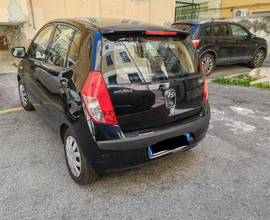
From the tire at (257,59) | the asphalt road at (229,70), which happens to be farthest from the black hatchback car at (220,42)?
the asphalt road at (229,70)

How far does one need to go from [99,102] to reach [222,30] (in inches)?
257

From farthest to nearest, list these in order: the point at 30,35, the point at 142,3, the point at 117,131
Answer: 1. the point at 142,3
2. the point at 30,35
3. the point at 117,131

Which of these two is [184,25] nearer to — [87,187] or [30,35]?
[30,35]


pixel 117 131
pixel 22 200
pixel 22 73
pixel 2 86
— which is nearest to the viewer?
pixel 117 131

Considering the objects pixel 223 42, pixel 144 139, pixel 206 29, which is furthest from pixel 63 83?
pixel 223 42

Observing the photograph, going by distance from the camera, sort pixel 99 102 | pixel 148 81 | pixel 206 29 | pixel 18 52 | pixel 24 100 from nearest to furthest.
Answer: pixel 99 102
pixel 148 81
pixel 18 52
pixel 24 100
pixel 206 29

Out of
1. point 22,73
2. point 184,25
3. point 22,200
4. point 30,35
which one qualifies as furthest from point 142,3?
point 22,200

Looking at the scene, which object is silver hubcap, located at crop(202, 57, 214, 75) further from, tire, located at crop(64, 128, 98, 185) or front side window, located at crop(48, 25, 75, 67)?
tire, located at crop(64, 128, 98, 185)

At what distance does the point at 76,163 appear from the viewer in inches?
90.0

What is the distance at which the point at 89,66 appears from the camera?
1.98 m

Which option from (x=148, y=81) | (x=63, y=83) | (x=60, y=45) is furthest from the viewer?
(x=60, y=45)

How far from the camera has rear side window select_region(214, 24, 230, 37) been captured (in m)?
6.99

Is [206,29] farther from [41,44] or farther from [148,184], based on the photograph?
[148,184]

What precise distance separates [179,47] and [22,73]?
263 cm
